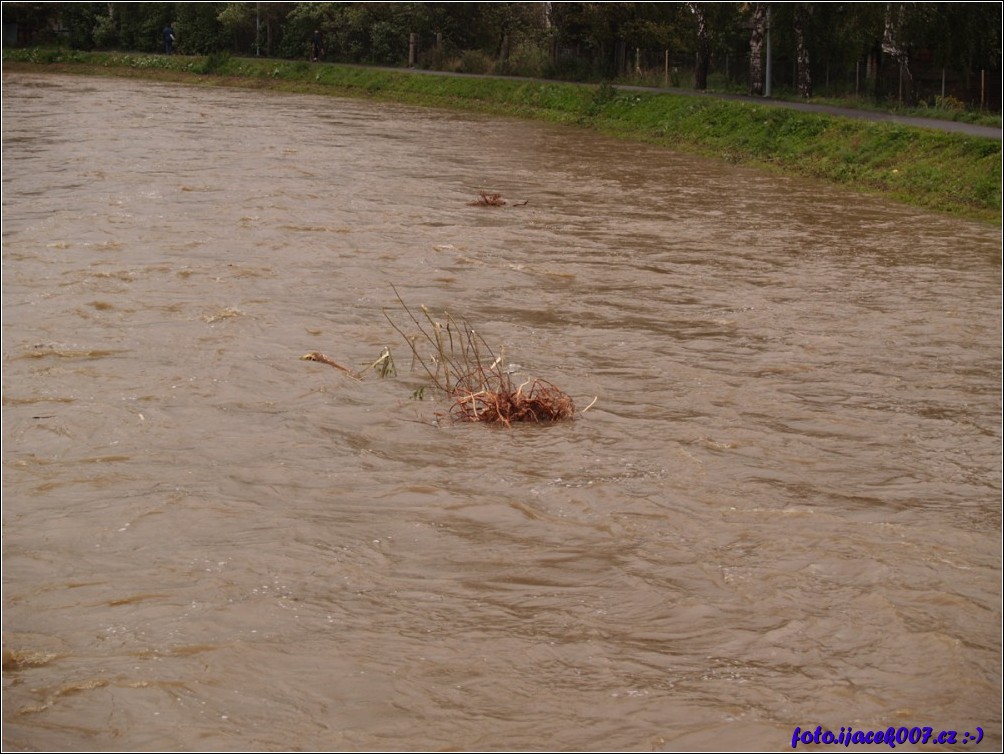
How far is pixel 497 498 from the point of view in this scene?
8.12m

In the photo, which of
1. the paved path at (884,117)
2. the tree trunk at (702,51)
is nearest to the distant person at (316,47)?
the tree trunk at (702,51)

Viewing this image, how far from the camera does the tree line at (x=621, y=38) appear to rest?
31.1 m

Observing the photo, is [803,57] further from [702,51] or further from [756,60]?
[702,51]

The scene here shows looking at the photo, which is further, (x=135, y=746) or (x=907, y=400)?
(x=907, y=400)

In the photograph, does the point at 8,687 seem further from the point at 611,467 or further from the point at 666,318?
the point at 666,318

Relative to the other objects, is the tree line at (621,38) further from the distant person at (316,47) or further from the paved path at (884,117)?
the paved path at (884,117)

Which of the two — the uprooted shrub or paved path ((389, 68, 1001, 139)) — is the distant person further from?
the uprooted shrub

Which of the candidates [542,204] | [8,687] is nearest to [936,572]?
[8,687]

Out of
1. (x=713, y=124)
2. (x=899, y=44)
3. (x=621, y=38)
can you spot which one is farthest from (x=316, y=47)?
(x=899, y=44)

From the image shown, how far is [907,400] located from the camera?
10.4 meters

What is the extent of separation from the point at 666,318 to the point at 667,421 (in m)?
3.52

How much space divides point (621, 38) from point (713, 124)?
13278 mm

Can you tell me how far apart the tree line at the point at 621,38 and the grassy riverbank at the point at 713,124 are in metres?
2.50

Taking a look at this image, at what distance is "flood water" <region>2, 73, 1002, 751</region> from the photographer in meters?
5.83
